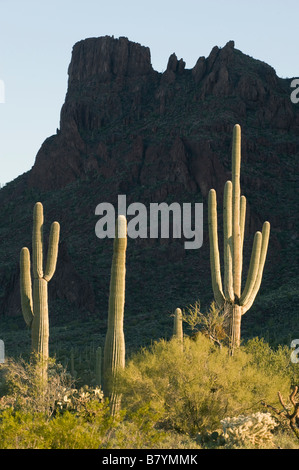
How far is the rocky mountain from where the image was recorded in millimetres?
56406

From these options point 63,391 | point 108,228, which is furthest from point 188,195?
point 63,391

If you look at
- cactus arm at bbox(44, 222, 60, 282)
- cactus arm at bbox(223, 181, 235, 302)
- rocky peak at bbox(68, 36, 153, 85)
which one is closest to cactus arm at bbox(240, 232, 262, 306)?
cactus arm at bbox(223, 181, 235, 302)

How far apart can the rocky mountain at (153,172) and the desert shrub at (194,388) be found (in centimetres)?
2586

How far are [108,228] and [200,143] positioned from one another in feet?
39.4

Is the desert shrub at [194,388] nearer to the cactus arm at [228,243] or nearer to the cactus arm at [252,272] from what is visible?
the cactus arm at [228,243]

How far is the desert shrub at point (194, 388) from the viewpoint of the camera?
15.6m

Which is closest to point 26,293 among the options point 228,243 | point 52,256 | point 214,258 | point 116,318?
point 52,256

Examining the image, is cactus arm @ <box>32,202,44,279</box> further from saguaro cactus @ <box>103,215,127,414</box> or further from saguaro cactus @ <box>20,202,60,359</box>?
saguaro cactus @ <box>103,215,127,414</box>

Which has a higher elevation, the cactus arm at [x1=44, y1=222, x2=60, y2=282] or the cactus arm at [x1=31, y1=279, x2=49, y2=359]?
the cactus arm at [x1=44, y1=222, x2=60, y2=282]

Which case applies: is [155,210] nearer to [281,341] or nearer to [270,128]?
[270,128]

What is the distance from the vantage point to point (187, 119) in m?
73.1

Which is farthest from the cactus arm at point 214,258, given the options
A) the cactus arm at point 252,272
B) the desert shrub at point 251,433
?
the desert shrub at point 251,433

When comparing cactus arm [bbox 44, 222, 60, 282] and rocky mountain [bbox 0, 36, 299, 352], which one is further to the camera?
rocky mountain [bbox 0, 36, 299, 352]

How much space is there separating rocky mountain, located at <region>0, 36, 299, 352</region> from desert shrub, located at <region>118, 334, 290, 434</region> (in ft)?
84.8
